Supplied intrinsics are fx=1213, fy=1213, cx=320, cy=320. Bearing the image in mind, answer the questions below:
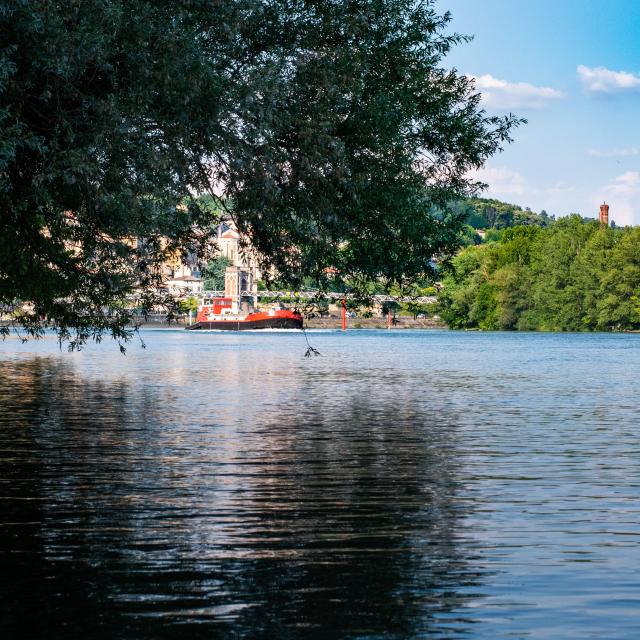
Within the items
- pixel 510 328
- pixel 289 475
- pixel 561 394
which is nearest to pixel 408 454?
pixel 289 475

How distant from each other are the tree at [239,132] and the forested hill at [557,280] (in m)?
142

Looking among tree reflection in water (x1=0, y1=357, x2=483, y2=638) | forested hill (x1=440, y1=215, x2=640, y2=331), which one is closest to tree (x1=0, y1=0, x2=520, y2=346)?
tree reflection in water (x1=0, y1=357, x2=483, y2=638)

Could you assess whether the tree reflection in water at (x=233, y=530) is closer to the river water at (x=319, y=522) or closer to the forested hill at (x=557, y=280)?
the river water at (x=319, y=522)

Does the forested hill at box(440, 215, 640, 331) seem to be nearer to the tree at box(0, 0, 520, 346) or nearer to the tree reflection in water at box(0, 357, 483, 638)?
the tree reflection in water at box(0, 357, 483, 638)

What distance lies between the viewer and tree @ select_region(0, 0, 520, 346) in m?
16.5

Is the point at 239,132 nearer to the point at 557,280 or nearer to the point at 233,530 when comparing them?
the point at 233,530

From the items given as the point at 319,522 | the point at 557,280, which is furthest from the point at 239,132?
the point at 557,280

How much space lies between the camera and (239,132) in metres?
18.9

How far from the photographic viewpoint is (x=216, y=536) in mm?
13898

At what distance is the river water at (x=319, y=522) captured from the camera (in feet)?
33.4

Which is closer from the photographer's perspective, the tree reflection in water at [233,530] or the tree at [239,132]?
the tree reflection in water at [233,530]

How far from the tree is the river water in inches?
151

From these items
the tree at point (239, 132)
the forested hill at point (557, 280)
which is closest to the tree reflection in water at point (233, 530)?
the tree at point (239, 132)

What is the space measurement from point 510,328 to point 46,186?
17304cm
